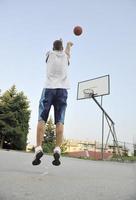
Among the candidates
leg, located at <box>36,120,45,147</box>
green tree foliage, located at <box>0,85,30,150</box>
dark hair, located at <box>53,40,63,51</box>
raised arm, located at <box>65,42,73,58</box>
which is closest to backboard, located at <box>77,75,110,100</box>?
raised arm, located at <box>65,42,73,58</box>

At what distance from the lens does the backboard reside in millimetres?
21625

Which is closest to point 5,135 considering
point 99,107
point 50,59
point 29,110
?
point 29,110

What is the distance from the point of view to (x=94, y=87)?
22188 millimetres

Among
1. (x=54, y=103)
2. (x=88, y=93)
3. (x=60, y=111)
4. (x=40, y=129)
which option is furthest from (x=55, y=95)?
(x=88, y=93)

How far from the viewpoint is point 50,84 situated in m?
4.44

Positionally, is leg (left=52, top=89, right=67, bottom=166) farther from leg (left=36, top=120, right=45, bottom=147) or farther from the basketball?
the basketball

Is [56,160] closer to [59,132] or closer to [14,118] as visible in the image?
[59,132]

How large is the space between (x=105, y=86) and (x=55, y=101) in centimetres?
1748

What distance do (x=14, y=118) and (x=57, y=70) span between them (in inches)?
1499

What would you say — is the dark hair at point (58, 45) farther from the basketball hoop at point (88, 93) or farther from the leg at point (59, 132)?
the basketball hoop at point (88, 93)

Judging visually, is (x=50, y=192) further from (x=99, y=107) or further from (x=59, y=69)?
(x=99, y=107)

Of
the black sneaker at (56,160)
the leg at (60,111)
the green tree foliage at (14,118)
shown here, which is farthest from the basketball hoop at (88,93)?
the green tree foliage at (14,118)

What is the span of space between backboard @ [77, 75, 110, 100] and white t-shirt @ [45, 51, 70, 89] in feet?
55.2

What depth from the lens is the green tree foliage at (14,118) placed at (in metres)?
41.3
